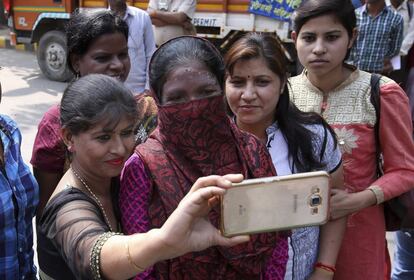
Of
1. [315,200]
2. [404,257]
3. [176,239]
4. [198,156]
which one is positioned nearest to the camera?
[176,239]

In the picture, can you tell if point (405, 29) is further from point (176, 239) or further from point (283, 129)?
point (176, 239)

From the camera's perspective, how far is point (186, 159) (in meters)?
1.23

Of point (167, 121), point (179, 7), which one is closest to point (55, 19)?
point (179, 7)

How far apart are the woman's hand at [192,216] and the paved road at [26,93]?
3976 mm

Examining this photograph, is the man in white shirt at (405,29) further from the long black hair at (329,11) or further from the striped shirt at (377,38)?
the long black hair at (329,11)

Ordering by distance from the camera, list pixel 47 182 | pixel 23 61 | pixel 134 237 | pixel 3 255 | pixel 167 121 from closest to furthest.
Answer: pixel 134 237, pixel 167 121, pixel 3 255, pixel 47 182, pixel 23 61

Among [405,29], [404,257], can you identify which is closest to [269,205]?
[404,257]

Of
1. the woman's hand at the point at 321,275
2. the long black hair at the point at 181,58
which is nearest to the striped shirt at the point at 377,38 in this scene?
the woman's hand at the point at 321,275

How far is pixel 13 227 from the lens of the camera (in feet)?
4.45

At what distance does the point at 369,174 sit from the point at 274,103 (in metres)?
0.49

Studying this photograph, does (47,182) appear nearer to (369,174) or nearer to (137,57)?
(369,174)

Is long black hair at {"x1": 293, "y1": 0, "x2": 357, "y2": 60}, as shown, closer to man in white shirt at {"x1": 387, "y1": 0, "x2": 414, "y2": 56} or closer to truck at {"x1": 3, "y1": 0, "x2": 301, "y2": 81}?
man in white shirt at {"x1": 387, "y1": 0, "x2": 414, "y2": 56}

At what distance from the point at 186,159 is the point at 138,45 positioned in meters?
2.24

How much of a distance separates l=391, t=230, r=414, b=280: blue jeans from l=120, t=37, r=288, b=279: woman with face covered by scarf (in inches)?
61.2
